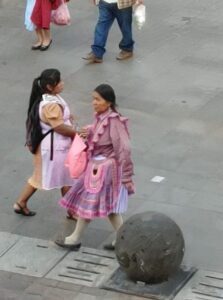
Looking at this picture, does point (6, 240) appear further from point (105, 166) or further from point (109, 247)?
point (105, 166)

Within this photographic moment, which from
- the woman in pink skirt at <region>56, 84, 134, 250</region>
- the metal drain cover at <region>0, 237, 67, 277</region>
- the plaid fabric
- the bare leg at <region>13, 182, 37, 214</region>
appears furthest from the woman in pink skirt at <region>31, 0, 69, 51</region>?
the woman in pink skirt at <region>56, 84, 134, 250</region>

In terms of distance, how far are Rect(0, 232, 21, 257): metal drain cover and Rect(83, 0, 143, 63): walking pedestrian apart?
5002mm

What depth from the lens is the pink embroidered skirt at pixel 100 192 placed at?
30.5ft

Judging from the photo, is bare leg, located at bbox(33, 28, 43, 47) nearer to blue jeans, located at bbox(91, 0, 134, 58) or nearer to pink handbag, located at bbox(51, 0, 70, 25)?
pink handbag, located at bbox(51, 0, 70, 25)

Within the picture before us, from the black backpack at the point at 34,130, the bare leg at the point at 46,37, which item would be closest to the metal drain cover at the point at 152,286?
the black backpack at the point at 34,130

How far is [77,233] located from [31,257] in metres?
0.48

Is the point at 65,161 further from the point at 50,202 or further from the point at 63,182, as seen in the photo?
the point at 50,202

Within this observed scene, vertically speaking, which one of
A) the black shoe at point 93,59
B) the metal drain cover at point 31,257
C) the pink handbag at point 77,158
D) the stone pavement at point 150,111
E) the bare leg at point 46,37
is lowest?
the metal drain cover at point 31,257

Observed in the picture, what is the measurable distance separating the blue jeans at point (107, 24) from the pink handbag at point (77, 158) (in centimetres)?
523

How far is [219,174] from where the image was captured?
36.2 feet

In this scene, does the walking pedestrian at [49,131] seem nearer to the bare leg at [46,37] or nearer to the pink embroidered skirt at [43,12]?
the pink embroidered skirt at [43,12]

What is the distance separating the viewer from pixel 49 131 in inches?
388

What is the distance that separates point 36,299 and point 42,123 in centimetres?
178

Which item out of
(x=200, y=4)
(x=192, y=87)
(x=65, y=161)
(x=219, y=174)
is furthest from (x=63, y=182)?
(x=200, y=4)
